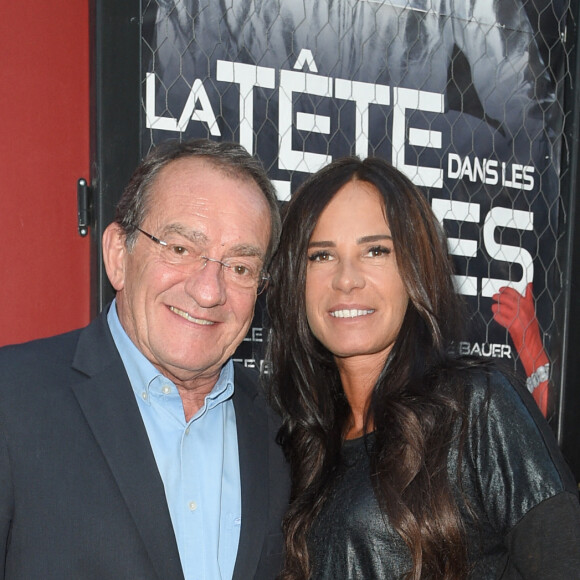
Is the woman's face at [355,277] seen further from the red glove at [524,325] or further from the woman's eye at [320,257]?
the red glove at [524,325]

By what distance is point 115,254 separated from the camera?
155 centimetres

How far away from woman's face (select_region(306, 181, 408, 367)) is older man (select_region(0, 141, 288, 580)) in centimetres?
13

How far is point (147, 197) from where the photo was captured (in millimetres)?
1528

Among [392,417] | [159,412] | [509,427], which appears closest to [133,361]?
[159,412]

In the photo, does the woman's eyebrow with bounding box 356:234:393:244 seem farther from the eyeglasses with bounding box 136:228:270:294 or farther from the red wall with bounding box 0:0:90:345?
the red wall with bounding box 0:0:90:345

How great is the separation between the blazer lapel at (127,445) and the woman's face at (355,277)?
0.49 meters

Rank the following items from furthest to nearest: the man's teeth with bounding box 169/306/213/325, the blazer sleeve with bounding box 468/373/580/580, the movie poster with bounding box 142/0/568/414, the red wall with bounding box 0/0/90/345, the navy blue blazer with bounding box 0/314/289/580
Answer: the movie poster with bounding box 142/0/568/414, the red wall with bounding box 0/0/90/345, the man's teeth with bounding box 169/306/213/325, the blazer sleeve with bounding box 468/373/580/580, the navy blue blazer with bounding box 0/314/289/580

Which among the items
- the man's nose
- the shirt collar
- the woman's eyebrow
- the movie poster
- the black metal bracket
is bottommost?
the shirt collar

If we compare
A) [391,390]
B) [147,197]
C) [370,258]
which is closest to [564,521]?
[391,390]

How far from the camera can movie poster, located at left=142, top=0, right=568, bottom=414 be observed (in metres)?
2.23

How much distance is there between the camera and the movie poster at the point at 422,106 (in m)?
2.23

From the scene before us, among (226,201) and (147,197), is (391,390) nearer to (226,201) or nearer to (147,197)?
(226,201)

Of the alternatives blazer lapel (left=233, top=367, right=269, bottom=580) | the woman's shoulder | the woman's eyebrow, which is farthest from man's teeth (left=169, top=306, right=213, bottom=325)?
the woman's shoulder

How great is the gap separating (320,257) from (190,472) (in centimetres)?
55
